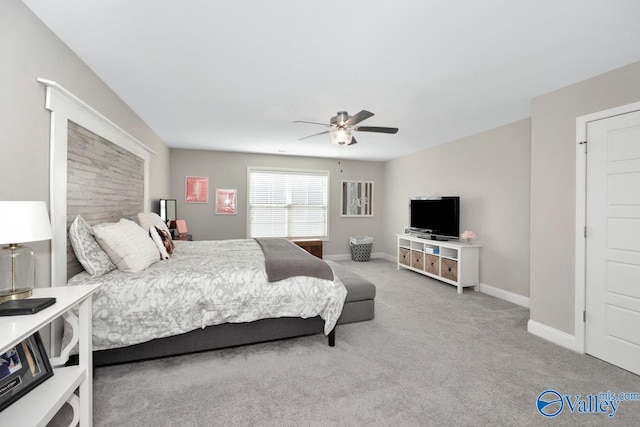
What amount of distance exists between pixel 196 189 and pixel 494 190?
5367 mm

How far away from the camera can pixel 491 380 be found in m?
2.05

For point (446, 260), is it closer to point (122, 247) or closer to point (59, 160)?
point (122, 247)

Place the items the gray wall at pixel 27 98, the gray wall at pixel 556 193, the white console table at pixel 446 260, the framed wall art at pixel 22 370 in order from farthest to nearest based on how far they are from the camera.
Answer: the white console table at pixel 446 260 < the gray wall at pixel 556 193 < the gray wall at pixel 27 98 < the framed wall art at pixel 22 370

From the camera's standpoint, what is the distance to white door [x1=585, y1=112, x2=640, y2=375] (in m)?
2.23

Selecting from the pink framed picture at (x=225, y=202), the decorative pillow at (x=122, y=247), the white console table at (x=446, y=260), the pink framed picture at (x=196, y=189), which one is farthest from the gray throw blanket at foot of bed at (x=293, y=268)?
the pink framed picture at (x=196, y=189)

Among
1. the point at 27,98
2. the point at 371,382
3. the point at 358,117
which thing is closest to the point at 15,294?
the point at 27,98

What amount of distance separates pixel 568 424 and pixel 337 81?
2.98m

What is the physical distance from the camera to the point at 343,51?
2119 mm

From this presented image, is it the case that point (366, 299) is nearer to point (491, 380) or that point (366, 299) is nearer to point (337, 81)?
point (491, 380)

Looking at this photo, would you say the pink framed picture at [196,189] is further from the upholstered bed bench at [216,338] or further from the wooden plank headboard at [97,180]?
the upholstered bed bench at [216,338]

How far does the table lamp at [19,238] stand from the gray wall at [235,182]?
14.3 ft

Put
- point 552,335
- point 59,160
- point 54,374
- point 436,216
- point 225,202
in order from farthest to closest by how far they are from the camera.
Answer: point 225,202 < point 436,216 < point 552,335 < point 59,160 < point 54,374

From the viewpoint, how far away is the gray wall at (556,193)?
254cm

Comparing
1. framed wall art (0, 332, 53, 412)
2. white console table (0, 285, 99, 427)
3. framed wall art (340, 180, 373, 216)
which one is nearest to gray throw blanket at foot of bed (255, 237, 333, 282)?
white console table (0, 285, 99, 427)
